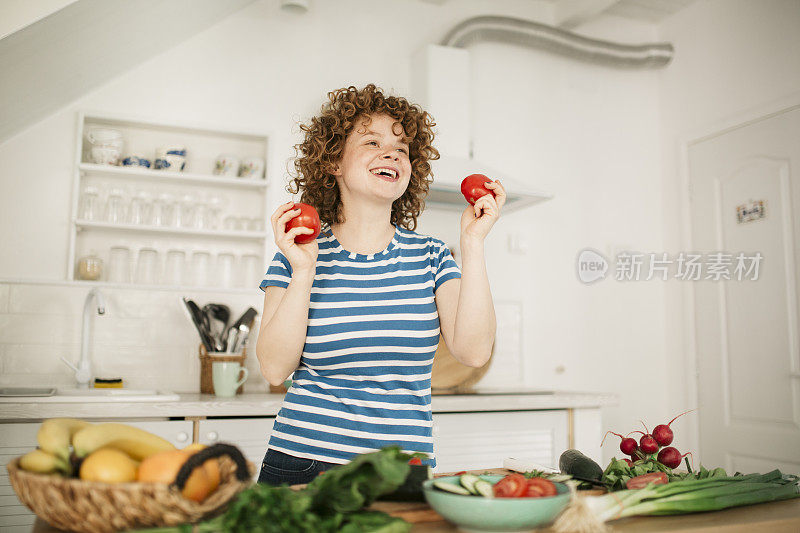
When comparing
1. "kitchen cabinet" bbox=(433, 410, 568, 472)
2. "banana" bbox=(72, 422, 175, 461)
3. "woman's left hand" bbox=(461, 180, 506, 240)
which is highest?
"woman's left hand" bbox=(461, 180, 506, 240)

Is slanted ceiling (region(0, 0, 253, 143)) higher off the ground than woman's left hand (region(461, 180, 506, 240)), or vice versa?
slanted ceiling (region(0, 0, 253, 143))

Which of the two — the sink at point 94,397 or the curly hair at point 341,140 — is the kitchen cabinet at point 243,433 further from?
the curly hair at point 341,140

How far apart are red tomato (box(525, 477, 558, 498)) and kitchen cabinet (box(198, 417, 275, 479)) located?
1.62 m

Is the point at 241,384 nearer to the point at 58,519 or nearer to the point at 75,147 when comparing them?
the point at 75,147

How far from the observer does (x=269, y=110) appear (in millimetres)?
3189

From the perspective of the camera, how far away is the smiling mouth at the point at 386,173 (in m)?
1.38

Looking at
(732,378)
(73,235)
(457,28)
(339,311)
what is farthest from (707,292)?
(73,235)

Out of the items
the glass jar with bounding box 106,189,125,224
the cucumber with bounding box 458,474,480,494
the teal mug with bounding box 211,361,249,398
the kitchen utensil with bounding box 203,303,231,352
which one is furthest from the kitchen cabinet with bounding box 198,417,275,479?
the cucumber with bounding box 458,474,480,494

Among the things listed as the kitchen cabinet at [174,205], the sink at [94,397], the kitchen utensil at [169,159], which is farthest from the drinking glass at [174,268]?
the sink at [94,397]

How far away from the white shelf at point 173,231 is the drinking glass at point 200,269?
0.33ft

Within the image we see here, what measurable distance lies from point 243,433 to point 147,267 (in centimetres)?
97

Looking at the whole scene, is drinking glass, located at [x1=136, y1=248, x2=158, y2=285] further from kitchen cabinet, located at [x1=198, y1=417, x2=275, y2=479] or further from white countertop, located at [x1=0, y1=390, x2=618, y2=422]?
kitchen cabinet, located at [x1=198, y1=417, x2=275, y2=479]

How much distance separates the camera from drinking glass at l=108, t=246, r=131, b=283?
9.29 ft

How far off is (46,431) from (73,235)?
85.1 inches
